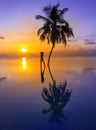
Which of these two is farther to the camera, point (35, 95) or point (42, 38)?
point (42, 38)

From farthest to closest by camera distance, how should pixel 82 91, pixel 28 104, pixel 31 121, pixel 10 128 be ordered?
1. pixel 82 91
2. pixel 28 104
3. pixel 31 121
4. pixel 10 128

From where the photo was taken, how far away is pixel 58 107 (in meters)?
8.51

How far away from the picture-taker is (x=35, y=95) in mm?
10641

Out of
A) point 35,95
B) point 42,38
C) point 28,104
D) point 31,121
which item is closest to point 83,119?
point 31,121

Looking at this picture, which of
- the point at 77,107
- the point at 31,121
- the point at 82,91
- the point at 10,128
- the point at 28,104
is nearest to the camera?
the point at 10,128

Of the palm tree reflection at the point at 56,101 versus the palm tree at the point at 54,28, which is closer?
the palm tree reflection at the point at 56,101

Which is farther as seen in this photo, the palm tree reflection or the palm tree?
the palm tree

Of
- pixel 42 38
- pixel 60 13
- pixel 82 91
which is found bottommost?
pixel 82 91

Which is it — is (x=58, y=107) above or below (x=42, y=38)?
below

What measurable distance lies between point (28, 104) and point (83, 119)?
99.5 inches

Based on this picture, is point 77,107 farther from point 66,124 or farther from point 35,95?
point 35,95

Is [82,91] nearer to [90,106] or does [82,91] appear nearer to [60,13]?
[90,106]

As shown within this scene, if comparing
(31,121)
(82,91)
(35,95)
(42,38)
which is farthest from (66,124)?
(42,38)

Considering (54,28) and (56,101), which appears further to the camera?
(54,28)
